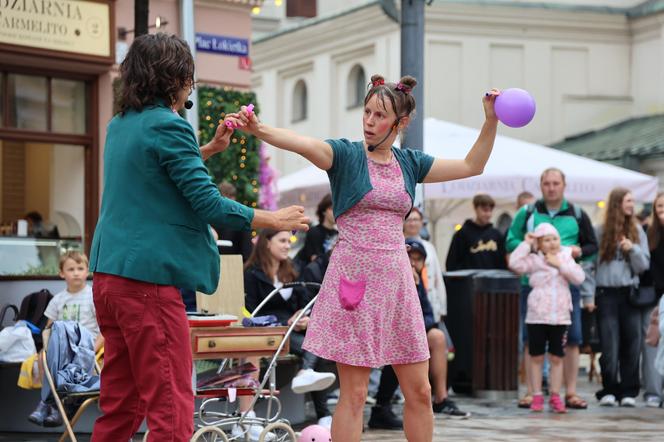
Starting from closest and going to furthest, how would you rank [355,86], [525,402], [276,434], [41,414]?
[41,414] → [276,434] → [525,402] → [355,86]

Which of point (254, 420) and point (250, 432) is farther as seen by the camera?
point (250, 432)

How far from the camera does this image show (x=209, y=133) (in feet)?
50.1

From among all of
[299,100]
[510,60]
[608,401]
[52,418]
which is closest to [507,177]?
[608,401]

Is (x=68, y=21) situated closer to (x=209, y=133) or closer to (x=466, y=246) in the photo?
(x=209, y=133)

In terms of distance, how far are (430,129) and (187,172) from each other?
11806 mm

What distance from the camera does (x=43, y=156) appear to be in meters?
15.0

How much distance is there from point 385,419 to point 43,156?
6.13 metres

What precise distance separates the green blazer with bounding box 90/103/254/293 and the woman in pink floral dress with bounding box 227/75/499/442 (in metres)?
1.12

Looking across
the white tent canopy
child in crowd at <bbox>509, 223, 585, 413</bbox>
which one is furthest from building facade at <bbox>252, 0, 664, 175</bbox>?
child in crowd at <bbox>509, 223, 585, 413</bbox>

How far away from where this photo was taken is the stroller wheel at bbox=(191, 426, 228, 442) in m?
8.18

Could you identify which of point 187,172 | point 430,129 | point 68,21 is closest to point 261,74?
point 430,129

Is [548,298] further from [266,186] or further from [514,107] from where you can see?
[514,107]

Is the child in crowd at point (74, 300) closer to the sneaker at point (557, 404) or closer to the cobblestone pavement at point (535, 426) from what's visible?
the cobblestone pavement at point (535, 426)

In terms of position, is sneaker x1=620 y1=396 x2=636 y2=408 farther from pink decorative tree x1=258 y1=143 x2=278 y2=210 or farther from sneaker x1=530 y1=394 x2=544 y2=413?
pink decorative tree x1=258 y1=143 x2=278 y2=210
